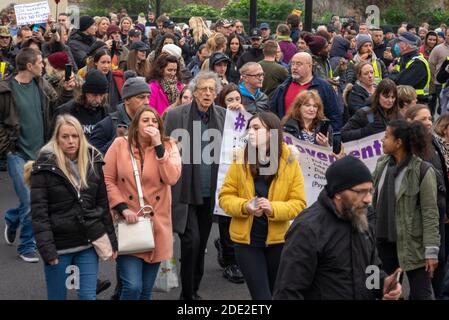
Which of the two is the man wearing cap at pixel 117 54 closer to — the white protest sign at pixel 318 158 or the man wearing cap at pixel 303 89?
the man wearing cap at pixel 303 89

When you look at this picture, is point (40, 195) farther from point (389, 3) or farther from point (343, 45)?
point (389, 3)

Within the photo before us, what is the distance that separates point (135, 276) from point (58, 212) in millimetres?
737

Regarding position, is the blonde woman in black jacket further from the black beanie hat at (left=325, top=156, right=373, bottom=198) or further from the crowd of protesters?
the black beanie hat at (left=325, top=156, right=373, bottom=198)

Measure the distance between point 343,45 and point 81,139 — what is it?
31.4ft

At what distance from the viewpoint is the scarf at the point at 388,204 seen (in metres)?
7.04

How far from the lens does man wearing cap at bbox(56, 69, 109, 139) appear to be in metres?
8.74

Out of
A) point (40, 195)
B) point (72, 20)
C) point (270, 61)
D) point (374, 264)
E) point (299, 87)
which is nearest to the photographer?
point (374, 264)

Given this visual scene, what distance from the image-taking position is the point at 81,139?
689 cm

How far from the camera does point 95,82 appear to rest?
862 centimetres

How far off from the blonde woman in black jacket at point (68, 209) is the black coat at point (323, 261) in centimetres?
206
